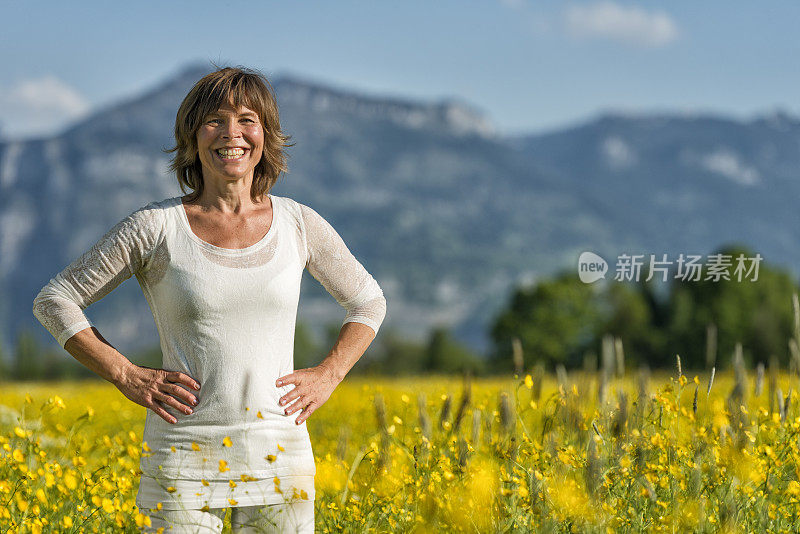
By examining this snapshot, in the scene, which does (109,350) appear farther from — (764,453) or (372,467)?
(764,453)

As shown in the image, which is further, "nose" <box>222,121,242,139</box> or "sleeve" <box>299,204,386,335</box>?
"sleeve" <box>299,204,386,335</box>

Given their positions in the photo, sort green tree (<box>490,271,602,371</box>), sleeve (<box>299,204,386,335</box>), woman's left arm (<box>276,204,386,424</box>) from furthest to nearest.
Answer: green tree (<box>490,271,602,371</box>) < sleeve (<box>299,204,386,335</box>) < woman's left arm (<box>276,204,386,424</box>)

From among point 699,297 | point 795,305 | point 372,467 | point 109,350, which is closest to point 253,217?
point 109,350

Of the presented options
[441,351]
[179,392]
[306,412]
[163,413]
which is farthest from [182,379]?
[441,351]

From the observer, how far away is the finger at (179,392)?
3.15 metres

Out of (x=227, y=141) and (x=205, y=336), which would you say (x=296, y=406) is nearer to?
(x=205, y=336)

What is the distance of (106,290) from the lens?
10.8 feet

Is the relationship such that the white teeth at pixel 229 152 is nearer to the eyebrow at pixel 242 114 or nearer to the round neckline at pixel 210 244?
the eyebrow at pixel 242 114

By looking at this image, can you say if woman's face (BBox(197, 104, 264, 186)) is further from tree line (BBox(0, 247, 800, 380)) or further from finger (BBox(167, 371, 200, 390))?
tree line (BBox(0, 247, 800, 380))

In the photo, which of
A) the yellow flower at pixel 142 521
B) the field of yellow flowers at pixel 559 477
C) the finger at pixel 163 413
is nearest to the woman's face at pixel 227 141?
the finger at pixel 163 413

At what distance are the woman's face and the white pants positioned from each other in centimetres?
128

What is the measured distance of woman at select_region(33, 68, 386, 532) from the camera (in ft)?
10.5

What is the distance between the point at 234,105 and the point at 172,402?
3.76ft

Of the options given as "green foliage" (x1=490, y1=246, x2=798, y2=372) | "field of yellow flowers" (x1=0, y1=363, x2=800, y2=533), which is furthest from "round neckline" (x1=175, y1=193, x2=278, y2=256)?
"green foliage" (x1=490, y1=246, x2=798, y2=372)
